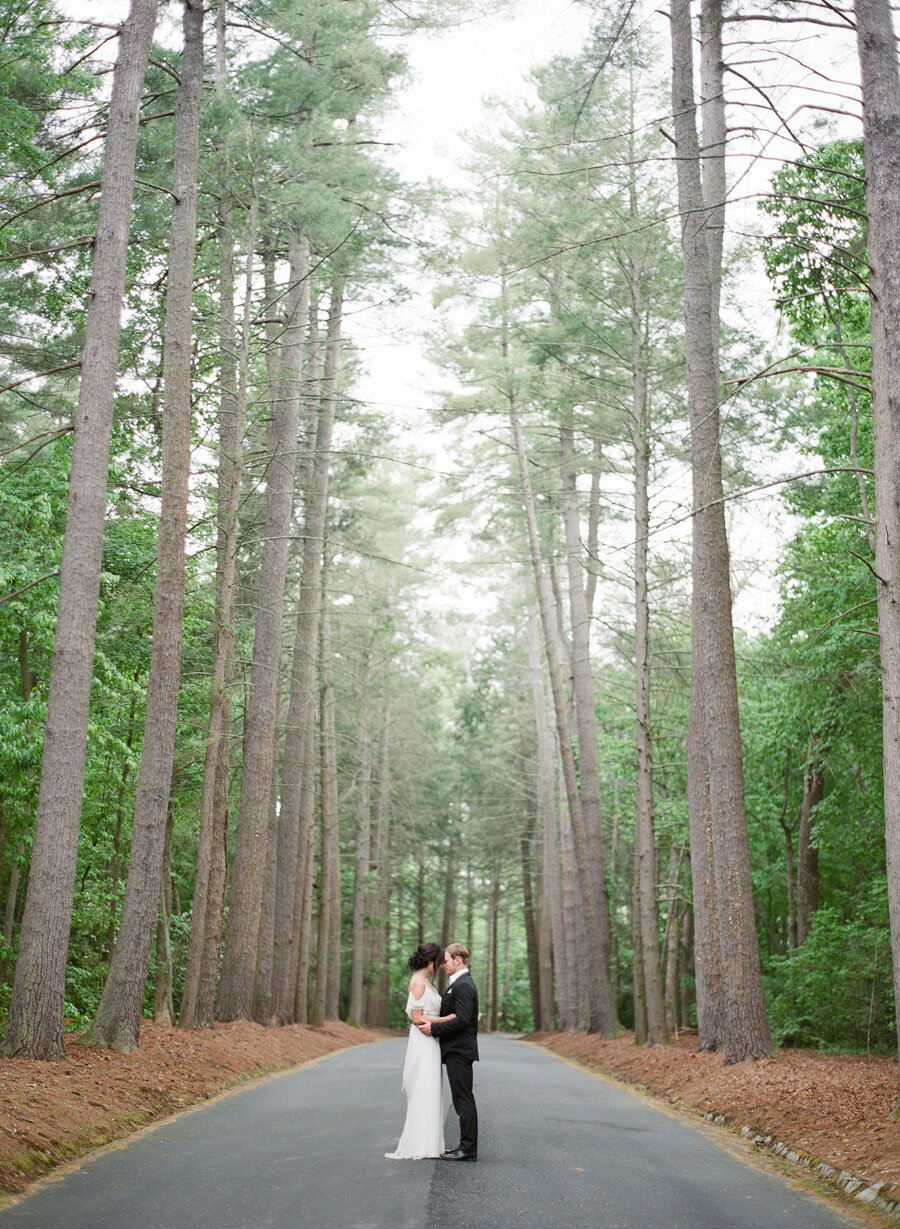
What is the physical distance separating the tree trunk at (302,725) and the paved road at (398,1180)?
10523mm

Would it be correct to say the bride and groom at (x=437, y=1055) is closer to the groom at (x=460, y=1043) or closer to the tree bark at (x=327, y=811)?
the groom at (x=460, y=1043)

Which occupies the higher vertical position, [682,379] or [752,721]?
[682,379]


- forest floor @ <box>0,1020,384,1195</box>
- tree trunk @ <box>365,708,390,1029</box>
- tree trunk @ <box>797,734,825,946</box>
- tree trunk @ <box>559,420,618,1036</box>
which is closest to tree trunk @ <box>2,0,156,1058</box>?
forest floor @ <box>0,1020,384,1195</box>

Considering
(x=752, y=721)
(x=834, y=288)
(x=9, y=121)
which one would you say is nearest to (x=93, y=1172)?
(x=834, y=288)

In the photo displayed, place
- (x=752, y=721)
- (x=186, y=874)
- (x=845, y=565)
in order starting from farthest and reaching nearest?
(x=186, y=874)
(x=752, y=721)
(x=845, y=565)

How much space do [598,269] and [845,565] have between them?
666cm

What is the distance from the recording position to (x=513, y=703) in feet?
130

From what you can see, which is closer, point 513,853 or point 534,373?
point 534,373

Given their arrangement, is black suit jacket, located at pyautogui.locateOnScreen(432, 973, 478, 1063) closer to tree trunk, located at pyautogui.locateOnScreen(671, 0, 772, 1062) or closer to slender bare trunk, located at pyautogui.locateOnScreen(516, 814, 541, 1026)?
tree trunk, located at pyautogui.locateOnScreen(671, 0, 772, 1062)

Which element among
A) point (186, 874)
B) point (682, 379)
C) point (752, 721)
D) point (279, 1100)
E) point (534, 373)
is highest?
point (534, 373)

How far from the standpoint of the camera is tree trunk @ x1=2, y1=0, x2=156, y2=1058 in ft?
29.9

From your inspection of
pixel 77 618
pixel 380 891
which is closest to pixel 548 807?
pixel 380 891

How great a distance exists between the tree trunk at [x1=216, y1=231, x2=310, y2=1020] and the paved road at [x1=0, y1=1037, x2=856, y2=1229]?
6.93 m

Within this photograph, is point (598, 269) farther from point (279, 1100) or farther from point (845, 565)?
point (279, 1100)
